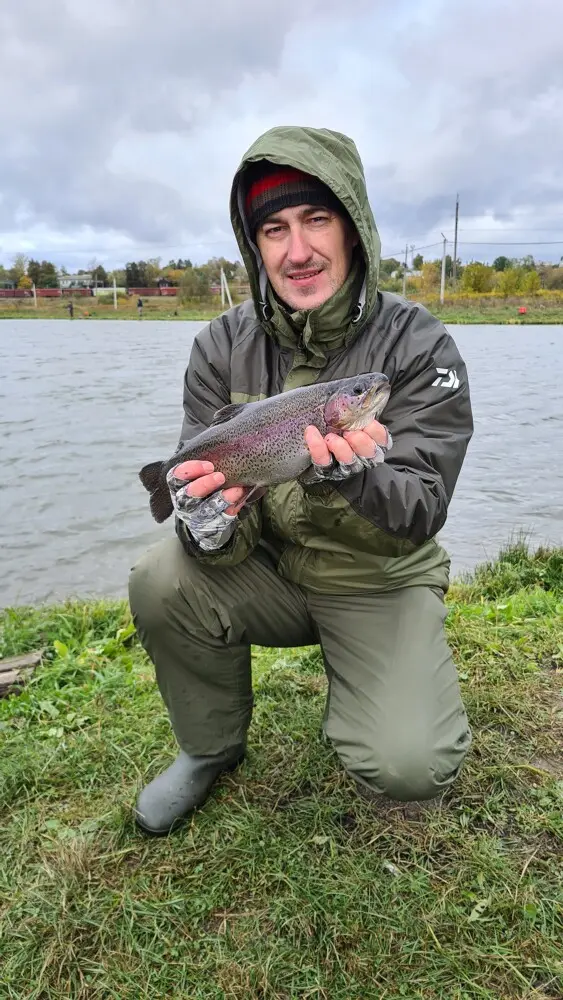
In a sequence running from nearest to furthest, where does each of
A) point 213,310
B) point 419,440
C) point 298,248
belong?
point 419,440
point 298,248
point 213,310

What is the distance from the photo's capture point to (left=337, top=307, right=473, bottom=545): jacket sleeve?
2.84m

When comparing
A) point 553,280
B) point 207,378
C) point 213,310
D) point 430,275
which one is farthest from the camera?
point 430,275

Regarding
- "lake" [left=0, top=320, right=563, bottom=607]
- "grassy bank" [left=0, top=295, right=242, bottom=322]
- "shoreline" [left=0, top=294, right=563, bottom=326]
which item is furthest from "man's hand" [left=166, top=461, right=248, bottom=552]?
"grassy bank" [left=0, top=295, right=242, bottom=322]

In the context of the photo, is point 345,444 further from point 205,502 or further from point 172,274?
point 172,274

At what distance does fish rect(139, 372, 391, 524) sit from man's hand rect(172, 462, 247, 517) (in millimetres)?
36

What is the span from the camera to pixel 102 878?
8.92 feet

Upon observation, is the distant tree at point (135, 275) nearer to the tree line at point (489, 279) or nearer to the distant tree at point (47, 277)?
the distant tree at point (47, 277)

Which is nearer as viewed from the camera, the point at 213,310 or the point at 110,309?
the point at 213,310

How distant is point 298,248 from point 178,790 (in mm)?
2433

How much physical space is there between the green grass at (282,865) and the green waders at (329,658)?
0.85ft

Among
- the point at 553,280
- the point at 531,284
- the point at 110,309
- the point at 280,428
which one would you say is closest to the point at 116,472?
the point at 280,428

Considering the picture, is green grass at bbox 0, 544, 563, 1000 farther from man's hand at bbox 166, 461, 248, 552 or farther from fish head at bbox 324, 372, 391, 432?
fish head at bbox 324, 372, 391, 432

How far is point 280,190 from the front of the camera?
11.0 feet

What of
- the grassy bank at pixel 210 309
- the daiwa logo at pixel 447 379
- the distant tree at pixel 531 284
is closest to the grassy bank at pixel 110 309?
the grassy bank at pixel 210 309
